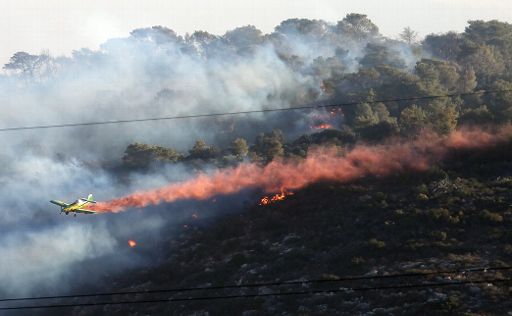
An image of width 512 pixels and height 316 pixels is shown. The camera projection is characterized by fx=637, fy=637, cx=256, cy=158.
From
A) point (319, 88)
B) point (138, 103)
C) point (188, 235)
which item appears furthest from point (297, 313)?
point (138, 103)

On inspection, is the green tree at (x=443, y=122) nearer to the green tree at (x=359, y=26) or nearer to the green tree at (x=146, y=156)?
the green tree at (x=146, y=156)

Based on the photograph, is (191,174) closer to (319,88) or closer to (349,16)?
(319,88)

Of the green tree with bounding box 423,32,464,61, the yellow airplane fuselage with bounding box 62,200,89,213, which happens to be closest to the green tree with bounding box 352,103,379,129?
the yellow airplane fuselage with bounding box 62,200,89,213

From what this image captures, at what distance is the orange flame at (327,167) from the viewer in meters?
62.1

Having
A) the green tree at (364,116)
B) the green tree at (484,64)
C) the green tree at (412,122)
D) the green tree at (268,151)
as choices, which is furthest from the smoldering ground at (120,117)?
the green tree at (412,122)

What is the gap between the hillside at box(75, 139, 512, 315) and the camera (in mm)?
40062

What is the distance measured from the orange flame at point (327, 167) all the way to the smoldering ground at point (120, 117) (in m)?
1.67

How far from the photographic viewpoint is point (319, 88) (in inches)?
4412

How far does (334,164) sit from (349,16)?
4860 inches

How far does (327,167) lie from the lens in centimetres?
6291

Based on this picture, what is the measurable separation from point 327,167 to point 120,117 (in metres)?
62.9

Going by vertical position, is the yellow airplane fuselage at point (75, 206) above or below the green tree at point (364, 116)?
below

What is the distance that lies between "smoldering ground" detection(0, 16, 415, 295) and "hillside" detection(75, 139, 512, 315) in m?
5.52

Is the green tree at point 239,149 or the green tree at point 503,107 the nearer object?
the green tree at point 503,107
